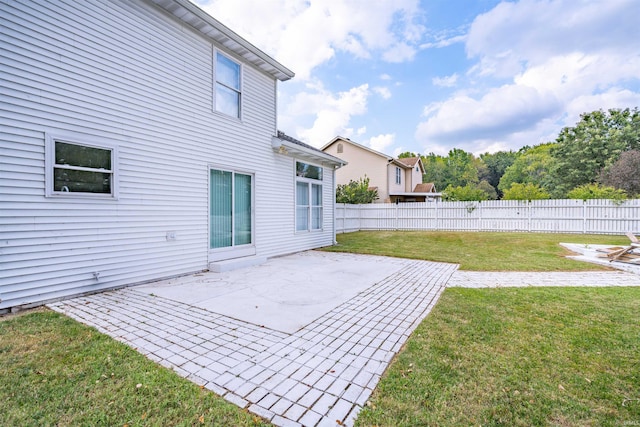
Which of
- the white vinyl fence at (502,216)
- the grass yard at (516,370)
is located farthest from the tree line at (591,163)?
the grass yard at (516,370)

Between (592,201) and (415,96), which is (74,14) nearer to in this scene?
(415,96)

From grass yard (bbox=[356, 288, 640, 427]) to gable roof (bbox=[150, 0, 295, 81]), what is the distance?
22.8 ft

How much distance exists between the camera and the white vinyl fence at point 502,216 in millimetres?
12367

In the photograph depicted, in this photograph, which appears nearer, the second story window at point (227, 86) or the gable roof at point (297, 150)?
the second story window at point (227, 86)

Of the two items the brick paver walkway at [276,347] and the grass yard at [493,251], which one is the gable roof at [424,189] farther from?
the brick paver walkway at [276,347]

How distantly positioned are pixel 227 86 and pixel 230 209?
3034 millimetres

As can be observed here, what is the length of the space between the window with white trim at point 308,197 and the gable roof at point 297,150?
340 mm

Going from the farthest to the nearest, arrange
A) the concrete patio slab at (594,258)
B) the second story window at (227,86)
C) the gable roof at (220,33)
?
the second story window at (227,86) → the concrete patio slab at (594,258) → the gable roof at (220,33)

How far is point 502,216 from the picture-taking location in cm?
1455

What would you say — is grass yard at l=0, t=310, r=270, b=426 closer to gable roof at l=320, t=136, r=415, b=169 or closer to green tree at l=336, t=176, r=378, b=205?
green tree at l=336, t=176, r=378, b=205

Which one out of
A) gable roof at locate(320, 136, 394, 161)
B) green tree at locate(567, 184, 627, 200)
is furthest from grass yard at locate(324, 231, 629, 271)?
gable roof at locate(320, 136, 394, 161)

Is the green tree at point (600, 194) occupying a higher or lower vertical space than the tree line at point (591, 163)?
lower

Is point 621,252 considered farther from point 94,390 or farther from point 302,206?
point 94,390

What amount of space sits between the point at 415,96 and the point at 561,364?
16819 mm
